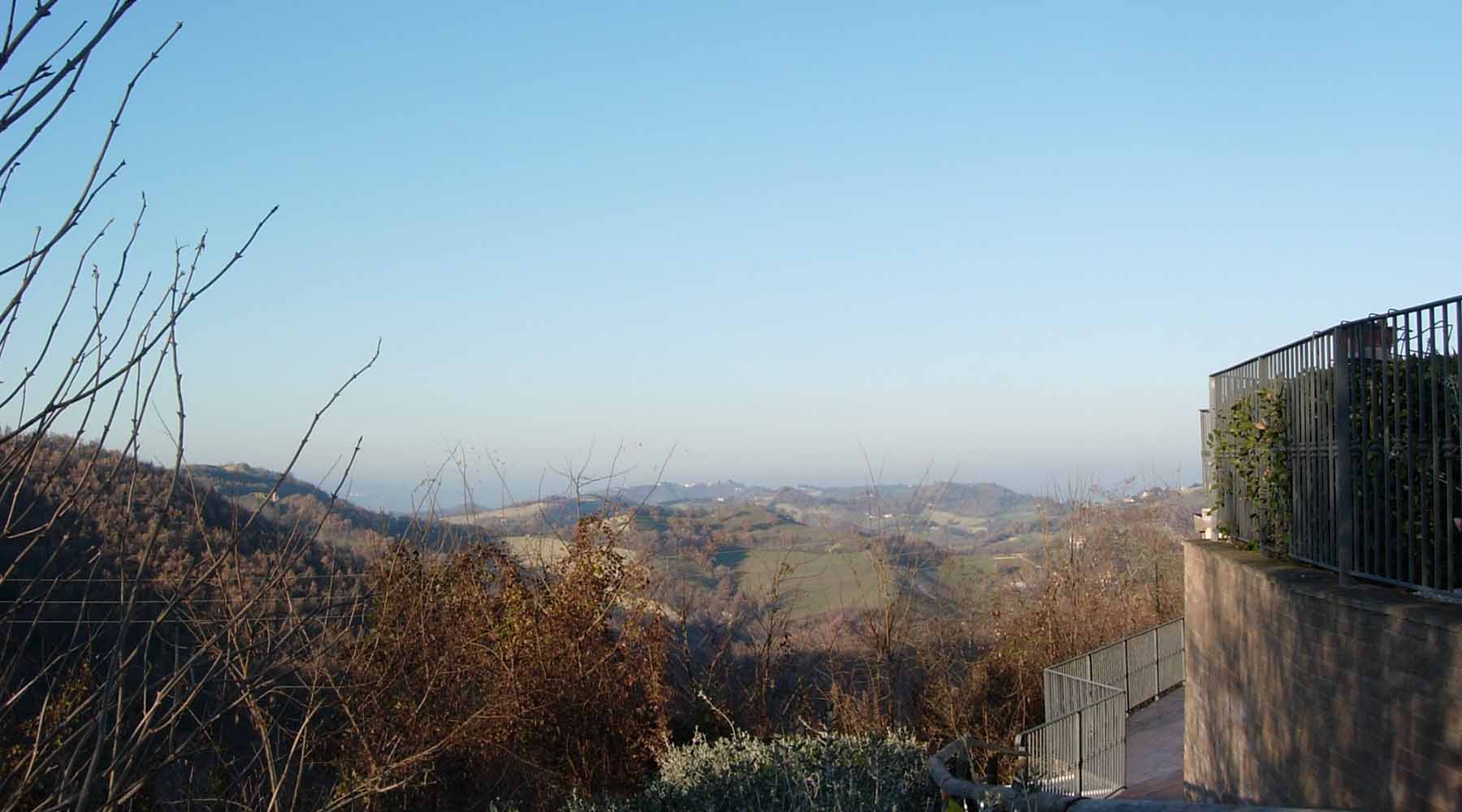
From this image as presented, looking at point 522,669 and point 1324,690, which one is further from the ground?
point 1324,690

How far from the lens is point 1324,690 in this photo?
5.98 meters

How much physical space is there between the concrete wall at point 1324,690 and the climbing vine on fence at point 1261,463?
13.2 inches

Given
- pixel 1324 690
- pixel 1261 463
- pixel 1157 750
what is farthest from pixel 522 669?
pixel 1157 750

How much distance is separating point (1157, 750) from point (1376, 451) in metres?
11.3

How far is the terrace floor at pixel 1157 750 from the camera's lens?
44.4 ft

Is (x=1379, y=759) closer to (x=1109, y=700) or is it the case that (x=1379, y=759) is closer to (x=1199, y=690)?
(x=1199, y=690)

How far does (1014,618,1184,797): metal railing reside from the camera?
1365 cm

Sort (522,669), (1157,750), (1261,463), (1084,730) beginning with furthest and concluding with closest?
(1157,750), (1084,730), (522,669), (1261,463)

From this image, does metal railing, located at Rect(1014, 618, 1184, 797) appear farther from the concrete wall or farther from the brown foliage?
the brown foliage

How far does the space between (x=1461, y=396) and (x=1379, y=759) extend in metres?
1.75

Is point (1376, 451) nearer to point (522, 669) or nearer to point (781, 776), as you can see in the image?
point (781, 776)

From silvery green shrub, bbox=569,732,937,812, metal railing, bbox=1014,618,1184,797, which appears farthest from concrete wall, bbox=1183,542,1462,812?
metal railing, bbox=1014,618,1184,797

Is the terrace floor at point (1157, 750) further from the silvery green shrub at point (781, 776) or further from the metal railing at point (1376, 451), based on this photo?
the metal railing at point (1376, 451)

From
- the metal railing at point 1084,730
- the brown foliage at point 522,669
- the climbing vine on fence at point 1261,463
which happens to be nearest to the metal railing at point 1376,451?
the climbing vine on fence at point 1261,463
